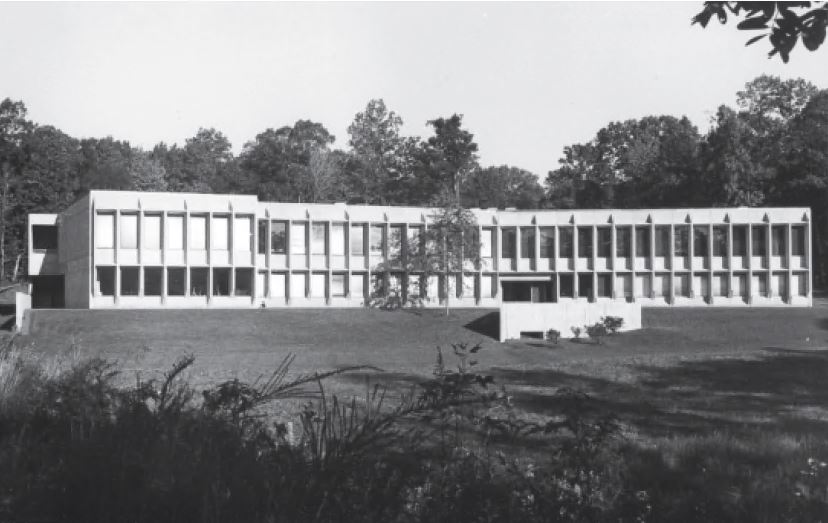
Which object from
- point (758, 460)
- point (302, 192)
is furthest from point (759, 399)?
point (302, 192)

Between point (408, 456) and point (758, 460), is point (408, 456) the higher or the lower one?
the higher one

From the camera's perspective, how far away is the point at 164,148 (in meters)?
106

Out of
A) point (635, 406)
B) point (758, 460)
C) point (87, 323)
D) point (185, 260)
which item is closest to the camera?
point (758, 460)

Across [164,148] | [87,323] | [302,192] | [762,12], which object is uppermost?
[164,148]

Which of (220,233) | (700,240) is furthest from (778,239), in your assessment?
(220,233)

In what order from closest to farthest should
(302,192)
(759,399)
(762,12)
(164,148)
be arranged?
(762,12) → (759,399) → (302,192) → (164,148)

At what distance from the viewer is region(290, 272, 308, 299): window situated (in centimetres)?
5684

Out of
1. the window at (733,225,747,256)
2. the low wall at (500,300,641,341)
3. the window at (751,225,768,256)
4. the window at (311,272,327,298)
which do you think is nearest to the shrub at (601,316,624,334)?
the low wall at (500,300,641,341)

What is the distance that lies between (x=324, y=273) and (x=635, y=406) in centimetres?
4667

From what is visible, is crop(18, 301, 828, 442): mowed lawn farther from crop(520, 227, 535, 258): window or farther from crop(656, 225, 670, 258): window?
crop(520, 227, 535, 258): window

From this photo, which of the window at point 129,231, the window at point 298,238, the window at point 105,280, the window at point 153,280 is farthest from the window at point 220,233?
the window at point 105,280

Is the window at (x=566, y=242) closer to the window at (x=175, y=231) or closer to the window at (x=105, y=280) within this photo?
the window at (x=175, y=231)

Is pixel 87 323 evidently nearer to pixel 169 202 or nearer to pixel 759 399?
pixel 169 202

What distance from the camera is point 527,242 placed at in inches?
2416
